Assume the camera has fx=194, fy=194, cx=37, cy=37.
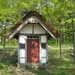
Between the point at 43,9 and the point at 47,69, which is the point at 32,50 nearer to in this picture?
the point at 47,69

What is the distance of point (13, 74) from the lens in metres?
14.5

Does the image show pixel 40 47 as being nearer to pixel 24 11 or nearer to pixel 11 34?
pixel 11 34

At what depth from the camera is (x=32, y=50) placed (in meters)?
19.3

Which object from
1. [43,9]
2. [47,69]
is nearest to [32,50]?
[47,69]

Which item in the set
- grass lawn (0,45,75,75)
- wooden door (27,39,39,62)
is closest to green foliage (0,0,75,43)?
wooden door (27,39,39,62)

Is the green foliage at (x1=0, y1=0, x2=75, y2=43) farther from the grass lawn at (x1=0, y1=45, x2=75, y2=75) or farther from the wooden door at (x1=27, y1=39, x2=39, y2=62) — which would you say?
the grass lawn at (x1=0, y1=45, x2=75, y2=75)

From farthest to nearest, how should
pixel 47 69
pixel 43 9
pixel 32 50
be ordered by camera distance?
pixel 32 50
pixel 43 9
pixel 47 69

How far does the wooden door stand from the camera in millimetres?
19188

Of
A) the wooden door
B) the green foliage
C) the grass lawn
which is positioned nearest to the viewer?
the grass lawn

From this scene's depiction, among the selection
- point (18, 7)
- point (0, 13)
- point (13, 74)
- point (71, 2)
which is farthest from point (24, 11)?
point (13, 74)

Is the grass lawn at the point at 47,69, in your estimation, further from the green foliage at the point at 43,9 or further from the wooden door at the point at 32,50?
the green foliage at the point at 43,9

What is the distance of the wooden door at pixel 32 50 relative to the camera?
19188 millimetres

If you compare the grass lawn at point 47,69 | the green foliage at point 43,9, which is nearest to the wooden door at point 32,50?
the grass lawn at point 47,69

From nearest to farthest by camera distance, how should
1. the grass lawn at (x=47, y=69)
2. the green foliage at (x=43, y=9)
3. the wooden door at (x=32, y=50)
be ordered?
the grass lawn at (x=47, y=69) < the green foliage at (x=43, y=9) < the wooden door at (x=32, y=50)
